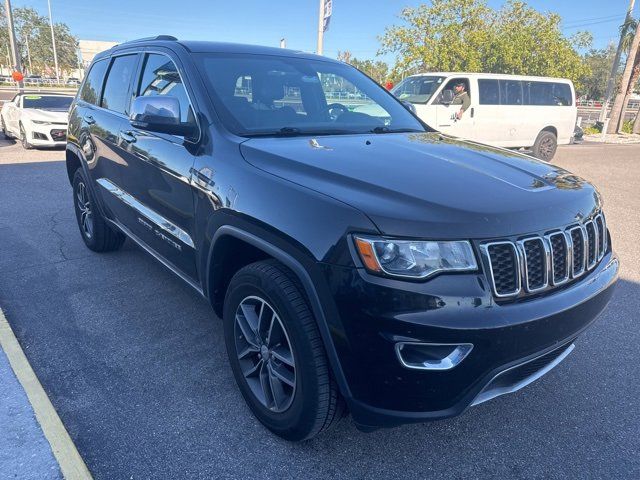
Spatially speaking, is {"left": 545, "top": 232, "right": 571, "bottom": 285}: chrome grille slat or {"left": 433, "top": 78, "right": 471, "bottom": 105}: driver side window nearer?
{"left": 545, "top": 232, "right": 571, "bottom": 285}: chrome grille slat

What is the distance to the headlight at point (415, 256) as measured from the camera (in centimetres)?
179

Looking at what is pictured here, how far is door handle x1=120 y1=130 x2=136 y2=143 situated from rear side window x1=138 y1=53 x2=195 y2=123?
1.00ft

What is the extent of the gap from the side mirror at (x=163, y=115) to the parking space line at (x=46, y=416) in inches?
61.4

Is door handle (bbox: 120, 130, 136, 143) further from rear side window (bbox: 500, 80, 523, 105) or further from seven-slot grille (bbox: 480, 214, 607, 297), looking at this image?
rear side window (bbox: 500, 80, 523, 105)

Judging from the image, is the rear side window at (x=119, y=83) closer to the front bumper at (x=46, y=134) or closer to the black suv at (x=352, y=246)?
the black suv at (x=352, y=246)

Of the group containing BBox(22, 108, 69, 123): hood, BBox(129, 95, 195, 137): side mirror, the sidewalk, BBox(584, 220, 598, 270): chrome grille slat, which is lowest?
the sidewalk

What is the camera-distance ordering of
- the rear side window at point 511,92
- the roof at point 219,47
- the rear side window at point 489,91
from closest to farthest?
the roof at point 219,47, the rear side window at point 489,91, the rear side window at point 511,92

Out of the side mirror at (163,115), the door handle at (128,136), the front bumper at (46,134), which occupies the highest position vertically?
the side mirror at (163,115)

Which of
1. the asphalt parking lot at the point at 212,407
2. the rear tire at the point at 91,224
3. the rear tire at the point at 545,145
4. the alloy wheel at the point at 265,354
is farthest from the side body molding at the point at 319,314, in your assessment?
the rear tire at the point at 545,145

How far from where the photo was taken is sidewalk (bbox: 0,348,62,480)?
2049 millimetres

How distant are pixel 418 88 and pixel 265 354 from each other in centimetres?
1059

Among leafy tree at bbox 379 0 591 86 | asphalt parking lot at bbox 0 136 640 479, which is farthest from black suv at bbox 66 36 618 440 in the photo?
leafy tree at bbox 379 0 591 86

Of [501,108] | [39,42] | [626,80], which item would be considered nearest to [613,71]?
[626,80]

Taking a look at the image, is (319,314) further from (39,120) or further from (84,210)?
(39,120)
